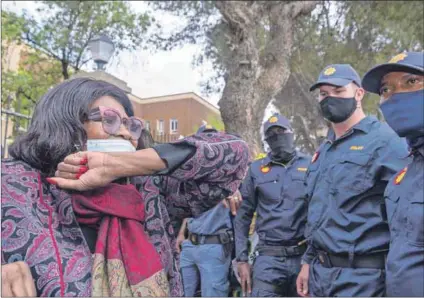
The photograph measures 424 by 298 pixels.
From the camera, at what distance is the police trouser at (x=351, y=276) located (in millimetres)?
2779

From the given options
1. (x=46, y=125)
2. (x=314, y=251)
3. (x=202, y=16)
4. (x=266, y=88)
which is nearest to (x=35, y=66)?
(x=202, y=16)

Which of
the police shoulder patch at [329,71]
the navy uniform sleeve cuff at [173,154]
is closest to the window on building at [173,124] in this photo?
the police shoulder patch at [329,71]

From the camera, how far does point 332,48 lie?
52.9ft

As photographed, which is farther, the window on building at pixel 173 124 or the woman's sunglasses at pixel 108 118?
the window on building at pixel 173 124

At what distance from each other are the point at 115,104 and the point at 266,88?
8.74 metres

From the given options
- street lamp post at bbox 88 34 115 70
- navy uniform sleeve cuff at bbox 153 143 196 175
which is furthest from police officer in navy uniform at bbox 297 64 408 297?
street lamp post at bbox 88 34 115 70

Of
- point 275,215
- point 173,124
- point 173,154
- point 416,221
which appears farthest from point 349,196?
point 173,124

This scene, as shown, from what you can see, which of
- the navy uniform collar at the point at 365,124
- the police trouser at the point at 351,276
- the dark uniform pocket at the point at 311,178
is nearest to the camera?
the police trouser at the point at 351,276

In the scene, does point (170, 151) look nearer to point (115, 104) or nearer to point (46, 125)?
point (115, 104)

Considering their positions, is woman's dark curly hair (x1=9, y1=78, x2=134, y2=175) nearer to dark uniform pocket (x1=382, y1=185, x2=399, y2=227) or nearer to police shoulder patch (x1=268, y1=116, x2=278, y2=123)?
dark uniform pocket (x1=382, y1=185, x2=399, y2=227)

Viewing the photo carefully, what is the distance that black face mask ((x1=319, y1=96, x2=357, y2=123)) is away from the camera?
127 inches

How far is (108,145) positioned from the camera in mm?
1423

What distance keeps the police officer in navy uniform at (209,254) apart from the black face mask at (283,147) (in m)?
0.74

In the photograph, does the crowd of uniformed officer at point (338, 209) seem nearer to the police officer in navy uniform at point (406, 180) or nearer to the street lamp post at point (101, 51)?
the police officer in navy uniform at point (406, 180)
